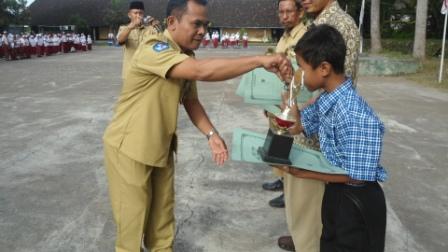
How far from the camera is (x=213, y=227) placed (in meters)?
3.46

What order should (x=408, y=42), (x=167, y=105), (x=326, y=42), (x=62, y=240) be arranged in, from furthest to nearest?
1. (x=408, y=42)
2. (x=62, y=240)
3. (x=167, y=105)
4. (x=326, y=42)

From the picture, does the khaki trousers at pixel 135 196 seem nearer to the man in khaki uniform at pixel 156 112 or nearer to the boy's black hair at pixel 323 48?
the man in khaki uniform at pixel 156 112

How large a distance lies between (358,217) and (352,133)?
352mm

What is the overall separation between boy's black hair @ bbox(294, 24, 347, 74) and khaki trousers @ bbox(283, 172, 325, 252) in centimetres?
77

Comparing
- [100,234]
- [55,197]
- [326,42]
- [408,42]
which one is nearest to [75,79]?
[55,197]

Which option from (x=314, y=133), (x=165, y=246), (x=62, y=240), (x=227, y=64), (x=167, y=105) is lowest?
(x=62, y=240)

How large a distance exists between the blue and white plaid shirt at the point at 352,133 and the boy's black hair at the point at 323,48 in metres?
0.12

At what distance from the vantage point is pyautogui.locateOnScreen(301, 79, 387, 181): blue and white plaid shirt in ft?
6.08

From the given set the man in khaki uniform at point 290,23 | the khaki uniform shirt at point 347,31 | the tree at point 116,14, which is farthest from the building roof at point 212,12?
the khaki uniform shirt at point 347,31

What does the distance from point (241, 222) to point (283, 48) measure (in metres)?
1.34

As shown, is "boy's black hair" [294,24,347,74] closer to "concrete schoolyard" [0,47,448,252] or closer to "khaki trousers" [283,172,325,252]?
"khaki trousers" [283,172,325,252]

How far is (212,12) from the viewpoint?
4784cm

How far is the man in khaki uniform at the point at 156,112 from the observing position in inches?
77.4

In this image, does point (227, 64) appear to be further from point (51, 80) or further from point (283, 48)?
point (51, 80)
